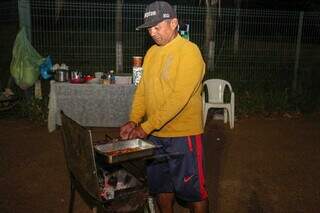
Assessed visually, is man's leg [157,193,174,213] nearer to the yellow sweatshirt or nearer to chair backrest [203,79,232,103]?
the yellow sweatshirt

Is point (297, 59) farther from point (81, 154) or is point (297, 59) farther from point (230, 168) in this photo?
point (81, 154)

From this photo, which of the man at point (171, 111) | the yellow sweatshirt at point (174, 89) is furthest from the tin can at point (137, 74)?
the yellow sweatshirt at point (174, 89)

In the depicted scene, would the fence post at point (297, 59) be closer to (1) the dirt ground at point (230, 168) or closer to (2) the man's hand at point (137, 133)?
(1) the dirt ground at point (230, 168)

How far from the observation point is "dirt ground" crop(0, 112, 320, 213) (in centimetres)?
458

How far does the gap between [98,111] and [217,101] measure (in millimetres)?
2263

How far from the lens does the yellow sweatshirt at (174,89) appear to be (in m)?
3.04

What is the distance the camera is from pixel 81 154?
291 cm

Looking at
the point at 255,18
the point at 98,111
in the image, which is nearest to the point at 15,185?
the point at 98,111

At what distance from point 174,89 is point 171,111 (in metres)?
0.17

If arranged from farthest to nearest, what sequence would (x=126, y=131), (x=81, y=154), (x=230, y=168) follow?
(x=230, y=168), (x=126, y=131), (x=81, y=154)

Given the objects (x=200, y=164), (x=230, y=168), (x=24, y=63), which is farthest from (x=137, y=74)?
(x=200, y=164)

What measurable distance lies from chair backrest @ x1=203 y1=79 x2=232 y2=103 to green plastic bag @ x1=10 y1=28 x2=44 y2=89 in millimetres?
3122

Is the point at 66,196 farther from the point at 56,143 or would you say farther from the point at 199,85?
the point at 199,85

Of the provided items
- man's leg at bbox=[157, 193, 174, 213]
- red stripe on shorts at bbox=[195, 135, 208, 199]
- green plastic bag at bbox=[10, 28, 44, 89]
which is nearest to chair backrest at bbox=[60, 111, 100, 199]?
man's leg at bbox=[157, 193, 174, 213]
